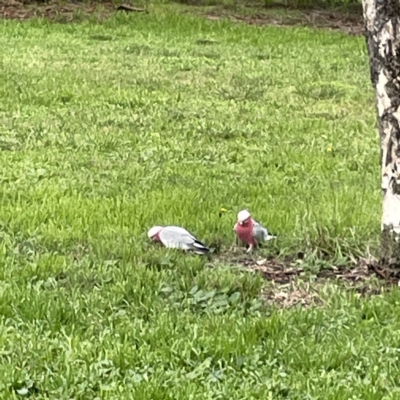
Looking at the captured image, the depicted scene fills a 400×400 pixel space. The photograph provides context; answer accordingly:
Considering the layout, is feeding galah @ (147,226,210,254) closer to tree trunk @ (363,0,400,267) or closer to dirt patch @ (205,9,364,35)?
tree trunk @ (363,0,400,267)

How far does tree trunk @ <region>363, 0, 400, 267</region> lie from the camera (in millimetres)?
4477

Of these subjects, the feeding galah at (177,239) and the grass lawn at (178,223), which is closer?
the grass lawn at (178,223)

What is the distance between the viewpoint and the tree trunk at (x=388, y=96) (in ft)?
14.7

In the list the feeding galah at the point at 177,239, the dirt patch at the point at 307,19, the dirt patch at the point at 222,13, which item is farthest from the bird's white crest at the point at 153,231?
the dirt patch at the point at 307,19

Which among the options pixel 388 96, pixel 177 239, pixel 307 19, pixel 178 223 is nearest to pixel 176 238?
pixel 177 239

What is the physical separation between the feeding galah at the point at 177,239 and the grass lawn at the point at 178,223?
3.1 inches

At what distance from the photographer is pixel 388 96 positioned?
452 centimetres

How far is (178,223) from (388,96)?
1552 mm

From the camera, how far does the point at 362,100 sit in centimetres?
1076

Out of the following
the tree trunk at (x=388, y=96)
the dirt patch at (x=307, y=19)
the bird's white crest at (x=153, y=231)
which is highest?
the tree trunk at (x=388, y=96)

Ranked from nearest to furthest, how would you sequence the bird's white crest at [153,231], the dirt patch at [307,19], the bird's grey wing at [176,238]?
the bird's grey wing at [176,238]
the bird's white crest at [153,231]
the dirt patch at [307,19]

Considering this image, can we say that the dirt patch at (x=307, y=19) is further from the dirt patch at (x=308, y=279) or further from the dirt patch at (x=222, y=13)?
the dirt patch at (x=308, y=279)

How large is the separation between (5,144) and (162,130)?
5.07 ft

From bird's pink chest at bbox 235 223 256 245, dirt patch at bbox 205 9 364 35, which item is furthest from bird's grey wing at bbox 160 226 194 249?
dirt patch at bbox 205 9 364 35
